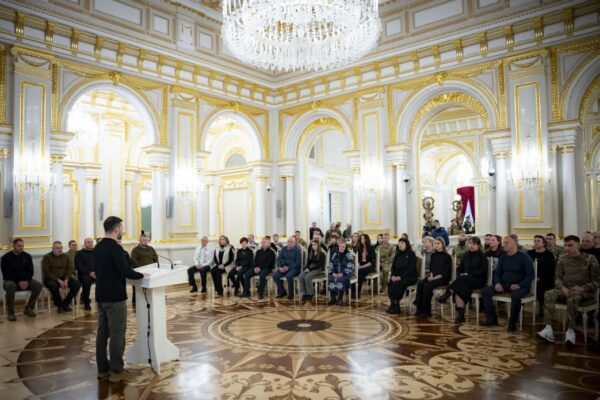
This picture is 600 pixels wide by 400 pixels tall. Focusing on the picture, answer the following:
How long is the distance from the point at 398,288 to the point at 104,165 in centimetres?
960

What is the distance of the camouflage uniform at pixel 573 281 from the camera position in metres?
5.07

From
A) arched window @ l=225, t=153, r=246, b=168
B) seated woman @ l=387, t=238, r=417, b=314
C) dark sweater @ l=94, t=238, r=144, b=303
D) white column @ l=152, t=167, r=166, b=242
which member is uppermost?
arched window @ l=225, t=153, r=246, b=168

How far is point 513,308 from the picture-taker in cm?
562

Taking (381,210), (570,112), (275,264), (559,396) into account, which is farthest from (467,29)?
(559,396)

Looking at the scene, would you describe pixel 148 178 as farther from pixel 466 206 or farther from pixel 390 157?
pixel 466 206

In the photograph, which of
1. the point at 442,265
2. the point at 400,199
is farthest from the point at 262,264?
the point at 400,199

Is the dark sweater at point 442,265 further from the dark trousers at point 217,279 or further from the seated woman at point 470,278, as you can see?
the dark trousers at point 217,279

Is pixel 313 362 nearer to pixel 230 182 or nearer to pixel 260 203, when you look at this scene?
pixel 260 203

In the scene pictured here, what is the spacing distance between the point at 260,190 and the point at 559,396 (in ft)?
31.9

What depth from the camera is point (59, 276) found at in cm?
741

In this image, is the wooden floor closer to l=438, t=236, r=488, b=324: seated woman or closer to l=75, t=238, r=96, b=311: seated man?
l=438, t=236, r=488, b=324: seated woman

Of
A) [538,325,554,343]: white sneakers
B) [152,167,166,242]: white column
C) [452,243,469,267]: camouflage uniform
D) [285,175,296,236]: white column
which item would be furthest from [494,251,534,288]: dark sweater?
[285,175,296,236]: white column

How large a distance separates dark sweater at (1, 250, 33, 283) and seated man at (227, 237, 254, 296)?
10.9ft

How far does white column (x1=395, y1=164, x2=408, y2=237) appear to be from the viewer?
1055 centimetres
